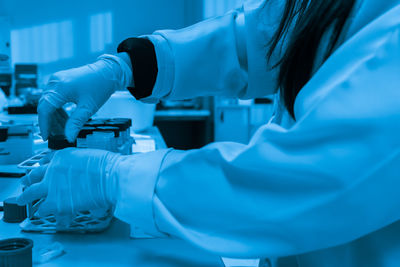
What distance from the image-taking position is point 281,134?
0.49 meters

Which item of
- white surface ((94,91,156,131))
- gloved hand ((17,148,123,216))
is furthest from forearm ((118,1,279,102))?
white surface ((94,91,156,131))

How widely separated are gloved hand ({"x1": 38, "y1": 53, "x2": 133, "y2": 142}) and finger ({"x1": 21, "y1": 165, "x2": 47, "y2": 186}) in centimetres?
11

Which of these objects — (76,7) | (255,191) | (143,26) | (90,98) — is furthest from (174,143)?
(255,191)

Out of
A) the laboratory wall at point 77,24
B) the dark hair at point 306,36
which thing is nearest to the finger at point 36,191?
the dark hair at point 306,36

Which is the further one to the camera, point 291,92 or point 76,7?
point 76,7

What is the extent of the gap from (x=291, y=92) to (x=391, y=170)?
0.24m

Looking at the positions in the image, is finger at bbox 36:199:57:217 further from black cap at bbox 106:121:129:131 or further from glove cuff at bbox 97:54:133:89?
glove cuff at bbox 97:54:133:89

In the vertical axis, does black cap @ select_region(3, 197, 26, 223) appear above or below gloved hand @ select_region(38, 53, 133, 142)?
below

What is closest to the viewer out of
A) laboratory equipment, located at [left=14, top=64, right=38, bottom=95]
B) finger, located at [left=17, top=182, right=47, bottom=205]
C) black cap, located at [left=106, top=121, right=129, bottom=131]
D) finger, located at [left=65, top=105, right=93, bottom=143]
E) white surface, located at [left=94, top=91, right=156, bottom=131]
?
finger, located at [left=17, top=182, right=47, bottom=205]

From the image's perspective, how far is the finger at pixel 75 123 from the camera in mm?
778

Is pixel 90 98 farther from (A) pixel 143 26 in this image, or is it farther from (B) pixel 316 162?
(A) pixel 143 26

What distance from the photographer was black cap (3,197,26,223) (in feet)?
2.64

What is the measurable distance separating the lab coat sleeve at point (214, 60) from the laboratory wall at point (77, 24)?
156 inches

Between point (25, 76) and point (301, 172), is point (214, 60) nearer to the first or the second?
point (301, 172)
